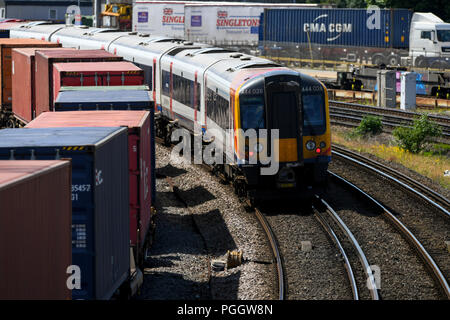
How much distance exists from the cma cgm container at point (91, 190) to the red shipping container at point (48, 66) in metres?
11.0

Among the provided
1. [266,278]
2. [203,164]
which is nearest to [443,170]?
[203,164]

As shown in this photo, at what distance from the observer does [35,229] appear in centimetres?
839

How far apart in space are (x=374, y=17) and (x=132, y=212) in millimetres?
48983

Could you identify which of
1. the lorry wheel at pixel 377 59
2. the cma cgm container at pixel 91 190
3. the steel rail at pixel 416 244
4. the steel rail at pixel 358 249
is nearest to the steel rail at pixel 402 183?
the steel rail at pixel 416 244

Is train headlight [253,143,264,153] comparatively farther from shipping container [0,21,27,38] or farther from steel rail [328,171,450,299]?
shipping container [0,21,27,38]

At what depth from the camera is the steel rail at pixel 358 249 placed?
13.4m

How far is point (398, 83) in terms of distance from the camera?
138 feet

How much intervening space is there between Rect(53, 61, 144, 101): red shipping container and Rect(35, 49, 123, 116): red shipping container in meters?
0.58

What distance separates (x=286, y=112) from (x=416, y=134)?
10.5m

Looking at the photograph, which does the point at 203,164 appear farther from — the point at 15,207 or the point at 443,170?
the point at 15,207

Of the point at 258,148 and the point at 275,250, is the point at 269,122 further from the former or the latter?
the point at 275,250

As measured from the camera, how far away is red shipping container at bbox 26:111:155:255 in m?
13.5

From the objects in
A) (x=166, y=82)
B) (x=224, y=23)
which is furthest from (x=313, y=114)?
(x=224, y=23)

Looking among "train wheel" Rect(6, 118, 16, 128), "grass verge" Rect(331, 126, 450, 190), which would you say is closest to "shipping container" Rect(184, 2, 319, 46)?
"grass verge" Rect(331, 126, 450, 190)
